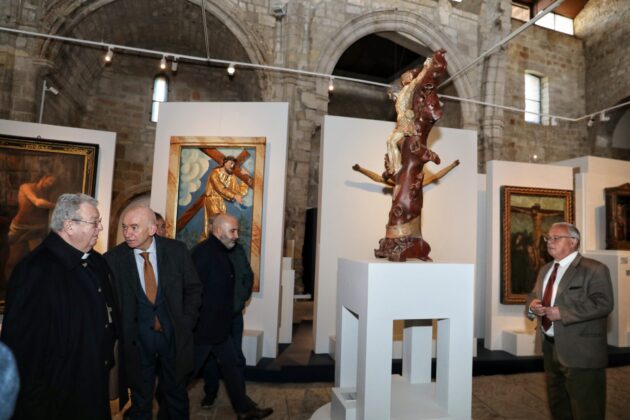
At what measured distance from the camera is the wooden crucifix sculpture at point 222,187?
5.07 metres

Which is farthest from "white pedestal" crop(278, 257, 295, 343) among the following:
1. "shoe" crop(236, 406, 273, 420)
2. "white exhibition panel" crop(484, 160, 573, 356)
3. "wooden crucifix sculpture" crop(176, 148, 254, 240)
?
"white exhibition panel" crop(484, 160, 573, 356)

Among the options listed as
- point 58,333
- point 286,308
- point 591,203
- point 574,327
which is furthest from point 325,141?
point 591,203

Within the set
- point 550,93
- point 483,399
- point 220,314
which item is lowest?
point 483,399

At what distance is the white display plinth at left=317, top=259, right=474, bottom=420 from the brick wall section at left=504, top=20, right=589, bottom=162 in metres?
10.9

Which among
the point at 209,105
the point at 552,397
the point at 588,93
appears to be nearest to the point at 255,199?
the point at 209,105

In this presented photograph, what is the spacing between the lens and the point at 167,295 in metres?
2.68

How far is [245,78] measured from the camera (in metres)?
9.83

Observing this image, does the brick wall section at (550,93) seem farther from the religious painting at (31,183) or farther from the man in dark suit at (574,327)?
the religious painting at (31,183)

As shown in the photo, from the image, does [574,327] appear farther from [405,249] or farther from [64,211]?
[64,211]

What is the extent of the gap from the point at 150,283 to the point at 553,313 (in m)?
2.80

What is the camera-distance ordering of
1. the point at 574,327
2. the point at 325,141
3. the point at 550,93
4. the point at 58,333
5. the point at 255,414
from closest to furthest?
the point at 58,333 < the point at 574,327 < the point at 255,414 < the point at 325,141 < the point at 550,93

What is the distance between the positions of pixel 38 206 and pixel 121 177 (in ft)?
16.1

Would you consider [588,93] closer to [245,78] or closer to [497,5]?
[497,5]

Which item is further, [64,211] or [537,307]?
[537,307]
